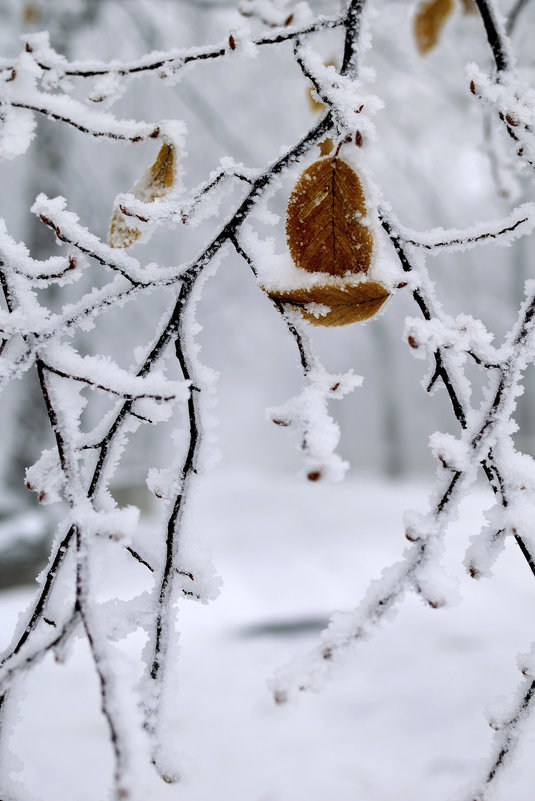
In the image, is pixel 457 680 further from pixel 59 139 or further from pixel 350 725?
pixel 59 139

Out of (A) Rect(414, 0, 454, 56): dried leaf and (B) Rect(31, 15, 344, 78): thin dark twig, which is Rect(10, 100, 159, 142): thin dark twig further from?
(A) Rect(414, 0, 454, 56): dried leaf

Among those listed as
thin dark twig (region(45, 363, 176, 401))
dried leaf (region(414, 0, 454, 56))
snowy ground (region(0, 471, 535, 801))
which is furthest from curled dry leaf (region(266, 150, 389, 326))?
dried leaf (region(414, 0, 454, 56))

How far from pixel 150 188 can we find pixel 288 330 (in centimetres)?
20

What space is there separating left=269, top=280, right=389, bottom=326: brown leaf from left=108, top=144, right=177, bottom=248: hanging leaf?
178 mm

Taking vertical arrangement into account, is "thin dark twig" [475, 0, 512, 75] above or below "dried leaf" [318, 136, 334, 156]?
above

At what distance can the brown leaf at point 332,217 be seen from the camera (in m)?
0.43

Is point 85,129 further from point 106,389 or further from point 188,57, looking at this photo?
point 106,389

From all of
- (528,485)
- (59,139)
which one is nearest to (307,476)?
(528,485)

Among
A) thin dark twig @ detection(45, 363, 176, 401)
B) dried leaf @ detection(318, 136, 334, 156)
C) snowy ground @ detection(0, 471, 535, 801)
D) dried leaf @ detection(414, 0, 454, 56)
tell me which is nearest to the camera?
thin dark twig @ detection(45, 363, 176, 401)

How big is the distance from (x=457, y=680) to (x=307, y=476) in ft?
6.94

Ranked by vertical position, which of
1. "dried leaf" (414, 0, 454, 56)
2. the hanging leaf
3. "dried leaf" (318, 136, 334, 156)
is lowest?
"dried leaf" (318, 136, 334, 156)

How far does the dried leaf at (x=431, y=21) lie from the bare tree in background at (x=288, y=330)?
516mm

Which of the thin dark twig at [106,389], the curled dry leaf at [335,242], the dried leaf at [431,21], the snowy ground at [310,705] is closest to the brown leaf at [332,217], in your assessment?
the curled dry leaf at [335,242]

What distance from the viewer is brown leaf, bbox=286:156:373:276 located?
1.40 feet
